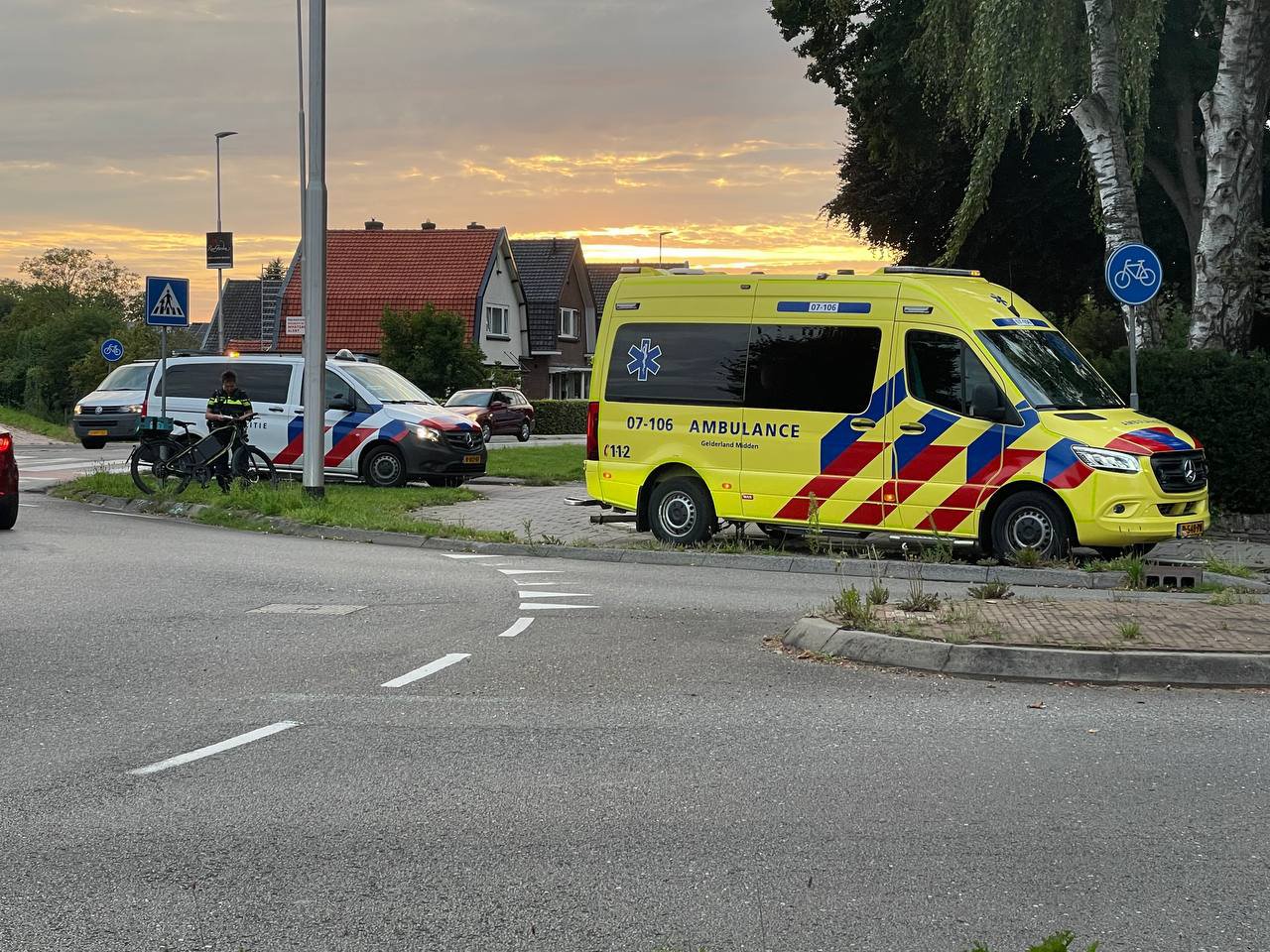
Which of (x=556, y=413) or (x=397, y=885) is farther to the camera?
(x=556, y=413)

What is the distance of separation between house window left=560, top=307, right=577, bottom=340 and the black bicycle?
51.7 m

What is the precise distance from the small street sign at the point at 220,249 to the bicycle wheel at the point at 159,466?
1835 cm

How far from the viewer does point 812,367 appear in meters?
14.3

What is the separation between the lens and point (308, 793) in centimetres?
571

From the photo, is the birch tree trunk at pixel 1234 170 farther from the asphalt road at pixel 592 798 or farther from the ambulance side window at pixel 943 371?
the asphalt road at pixel 592 798

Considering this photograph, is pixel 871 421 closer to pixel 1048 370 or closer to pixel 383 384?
pixel 1048 370

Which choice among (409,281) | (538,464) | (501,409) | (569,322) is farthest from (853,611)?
(569,322)

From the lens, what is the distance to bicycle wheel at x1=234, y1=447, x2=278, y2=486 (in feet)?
64.1

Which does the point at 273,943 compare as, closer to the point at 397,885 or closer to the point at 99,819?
the point at 397,885

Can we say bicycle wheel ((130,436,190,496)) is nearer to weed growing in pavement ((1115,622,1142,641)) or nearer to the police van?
the police van

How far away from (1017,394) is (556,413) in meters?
41.3

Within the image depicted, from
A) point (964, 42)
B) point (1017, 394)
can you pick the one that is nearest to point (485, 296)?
point (964, 42)

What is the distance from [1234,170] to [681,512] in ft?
28.0

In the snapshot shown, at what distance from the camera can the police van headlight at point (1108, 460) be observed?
12.8 m
